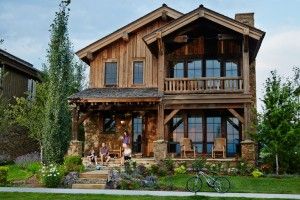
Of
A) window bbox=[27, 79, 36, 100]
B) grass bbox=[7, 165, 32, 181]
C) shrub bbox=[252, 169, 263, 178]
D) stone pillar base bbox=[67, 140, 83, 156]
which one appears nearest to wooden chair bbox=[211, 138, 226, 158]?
shrub bbox=[252, 169, 263, 178]

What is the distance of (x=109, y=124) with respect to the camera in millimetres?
26625

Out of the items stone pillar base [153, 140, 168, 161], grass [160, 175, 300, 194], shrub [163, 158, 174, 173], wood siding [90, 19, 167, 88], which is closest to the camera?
grass [160, 175, 300, 194]

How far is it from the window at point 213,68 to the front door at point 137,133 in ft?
15.0

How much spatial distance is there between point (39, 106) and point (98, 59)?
18.4 feet

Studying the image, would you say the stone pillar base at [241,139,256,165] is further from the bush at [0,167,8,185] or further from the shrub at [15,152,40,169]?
the shrub at [15,152,40,169]

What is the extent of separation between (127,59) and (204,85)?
5.68 m

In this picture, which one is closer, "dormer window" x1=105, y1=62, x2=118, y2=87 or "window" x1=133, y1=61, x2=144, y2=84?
"window" x1=133, y1=61, x2=144, y2=84

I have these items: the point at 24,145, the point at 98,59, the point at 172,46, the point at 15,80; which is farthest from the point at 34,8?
the point at 24,145

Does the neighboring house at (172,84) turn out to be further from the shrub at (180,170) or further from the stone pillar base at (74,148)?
the shrub at (180,170)

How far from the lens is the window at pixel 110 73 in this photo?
2716 centimetres

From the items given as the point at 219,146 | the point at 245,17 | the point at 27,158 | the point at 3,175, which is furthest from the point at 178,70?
the point at 3,175

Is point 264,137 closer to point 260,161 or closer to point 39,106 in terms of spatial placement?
point 260,161

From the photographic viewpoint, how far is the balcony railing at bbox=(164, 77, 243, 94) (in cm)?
2317

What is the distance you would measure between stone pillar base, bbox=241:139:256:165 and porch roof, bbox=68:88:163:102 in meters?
4.83
